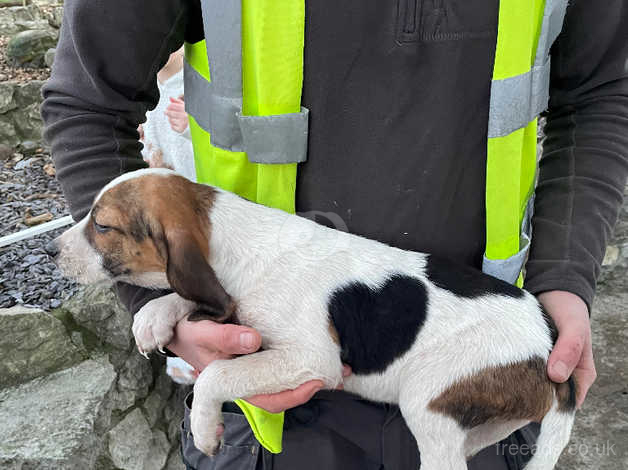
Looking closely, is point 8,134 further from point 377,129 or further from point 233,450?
point 377,129

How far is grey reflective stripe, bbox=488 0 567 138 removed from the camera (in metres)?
1.69

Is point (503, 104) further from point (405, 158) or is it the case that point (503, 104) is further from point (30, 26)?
point (30, 26)

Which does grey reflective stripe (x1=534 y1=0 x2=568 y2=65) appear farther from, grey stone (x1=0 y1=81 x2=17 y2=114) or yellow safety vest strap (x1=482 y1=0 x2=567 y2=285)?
grey stone (x1=0 y1=81 x2=17 y2=114)

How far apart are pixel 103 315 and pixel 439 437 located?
97.4 inches

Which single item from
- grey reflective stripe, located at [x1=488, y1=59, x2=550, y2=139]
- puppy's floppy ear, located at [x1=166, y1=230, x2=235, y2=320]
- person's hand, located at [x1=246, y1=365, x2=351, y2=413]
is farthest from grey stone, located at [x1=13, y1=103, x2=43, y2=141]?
grey reflective stripe, located at [x1=488, y1=59, x2=550, y2=139]

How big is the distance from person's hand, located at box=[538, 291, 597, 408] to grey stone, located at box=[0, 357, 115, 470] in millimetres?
2356

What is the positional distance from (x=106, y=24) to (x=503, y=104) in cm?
107

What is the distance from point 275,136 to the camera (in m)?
1.71

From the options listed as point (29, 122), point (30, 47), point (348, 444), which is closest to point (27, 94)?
point (29, 122)

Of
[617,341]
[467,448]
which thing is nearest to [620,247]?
[617,341]

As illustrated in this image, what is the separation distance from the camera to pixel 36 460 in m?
2.95

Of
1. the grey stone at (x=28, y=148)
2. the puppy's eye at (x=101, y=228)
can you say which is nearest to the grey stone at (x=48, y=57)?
the grey stone at (x=28, y=148)

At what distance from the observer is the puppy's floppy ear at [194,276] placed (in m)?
1.74

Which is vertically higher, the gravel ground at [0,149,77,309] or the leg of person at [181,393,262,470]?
the leg of person at [181,393,262,470]
